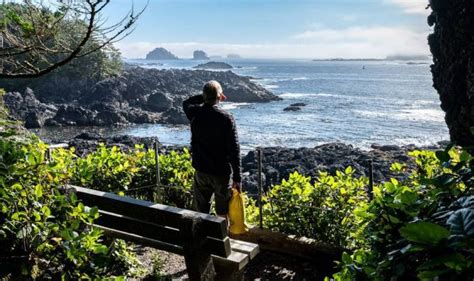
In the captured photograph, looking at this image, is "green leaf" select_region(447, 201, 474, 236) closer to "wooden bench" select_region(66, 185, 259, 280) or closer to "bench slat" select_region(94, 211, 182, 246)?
"wooden bench" select_region(66, 185, 259, 280)

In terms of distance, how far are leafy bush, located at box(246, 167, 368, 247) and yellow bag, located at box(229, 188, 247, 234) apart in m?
0.69

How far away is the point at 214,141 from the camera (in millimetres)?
5000

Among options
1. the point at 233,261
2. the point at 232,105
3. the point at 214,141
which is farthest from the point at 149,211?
the point at 232,105

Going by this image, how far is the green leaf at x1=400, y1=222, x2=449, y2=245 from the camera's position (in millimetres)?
1010

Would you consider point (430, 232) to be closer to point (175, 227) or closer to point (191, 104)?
point (175, 227)

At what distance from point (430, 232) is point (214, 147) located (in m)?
4.06

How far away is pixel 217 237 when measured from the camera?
3.38m

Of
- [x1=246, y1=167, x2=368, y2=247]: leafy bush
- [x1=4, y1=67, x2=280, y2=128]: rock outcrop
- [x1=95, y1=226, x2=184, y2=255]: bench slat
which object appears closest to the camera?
[x1=95, y1=226, x2=184, y2=255]: bench slat

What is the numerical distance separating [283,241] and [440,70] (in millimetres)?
9331

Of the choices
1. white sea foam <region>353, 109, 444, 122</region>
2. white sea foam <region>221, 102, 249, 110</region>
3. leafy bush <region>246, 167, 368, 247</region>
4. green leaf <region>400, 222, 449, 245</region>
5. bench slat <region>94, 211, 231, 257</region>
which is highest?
green leaf <region>400, 222, 449, 245</region>

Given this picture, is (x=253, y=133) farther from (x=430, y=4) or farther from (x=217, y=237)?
(x=217, y=237)

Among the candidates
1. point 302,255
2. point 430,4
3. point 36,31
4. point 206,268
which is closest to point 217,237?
point 206,268

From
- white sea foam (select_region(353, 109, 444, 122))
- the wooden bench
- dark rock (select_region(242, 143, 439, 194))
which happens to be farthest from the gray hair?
white sea foam (select_region(353, 109, 444, 122))

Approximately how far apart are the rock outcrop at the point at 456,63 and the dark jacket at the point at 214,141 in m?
7.12
